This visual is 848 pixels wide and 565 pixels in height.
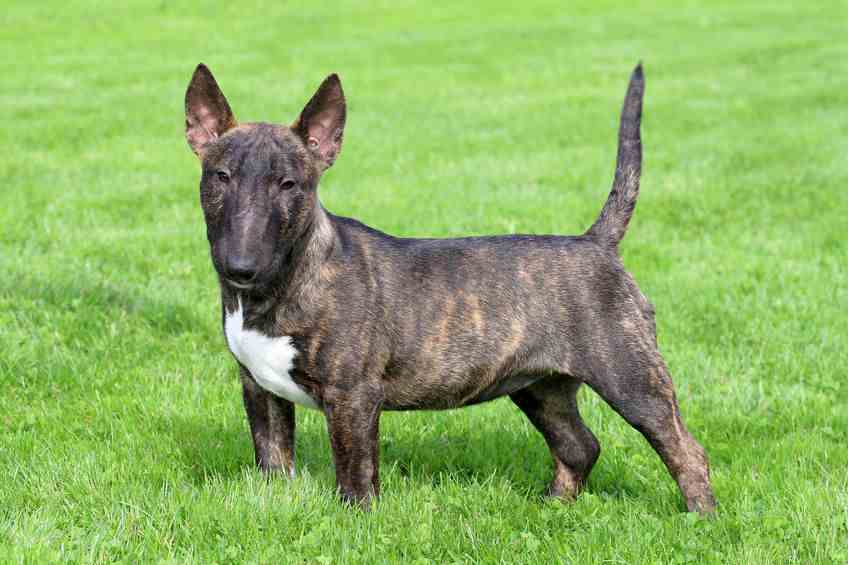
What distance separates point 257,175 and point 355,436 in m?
1.23

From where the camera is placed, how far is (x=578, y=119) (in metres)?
17.0

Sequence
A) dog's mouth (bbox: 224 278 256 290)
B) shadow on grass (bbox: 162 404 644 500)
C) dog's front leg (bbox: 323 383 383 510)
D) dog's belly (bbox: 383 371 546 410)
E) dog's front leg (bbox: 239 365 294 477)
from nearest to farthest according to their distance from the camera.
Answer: dog's mouth (bbox: 224 278 256 290), dog's front leg (bbox: 323 383 383 510), dog's belly (bbox: 383 371 546 410), dog's front leg (bbox: 239 365 294 477), shadow on grass (bbox: 162 404 644 500)

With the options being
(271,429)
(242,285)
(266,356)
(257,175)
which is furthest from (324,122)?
(271,429)

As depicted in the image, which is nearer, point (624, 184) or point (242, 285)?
point (242, 285)

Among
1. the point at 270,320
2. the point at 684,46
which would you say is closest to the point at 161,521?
the point at 270,320

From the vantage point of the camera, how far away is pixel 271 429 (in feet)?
17.0

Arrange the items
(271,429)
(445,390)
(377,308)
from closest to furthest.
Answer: (377,308) → (445,390) → (271,429)

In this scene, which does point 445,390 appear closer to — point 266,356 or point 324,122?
point 266,356

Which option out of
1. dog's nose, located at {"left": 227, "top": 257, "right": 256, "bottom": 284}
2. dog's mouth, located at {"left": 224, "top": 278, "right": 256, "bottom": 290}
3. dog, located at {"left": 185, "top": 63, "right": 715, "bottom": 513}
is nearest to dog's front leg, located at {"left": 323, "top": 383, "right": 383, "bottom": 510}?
dog, located at {"left": 185, "top": 63, "right": 715, "bottom": 513}

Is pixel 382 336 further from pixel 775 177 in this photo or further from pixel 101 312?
pixel 775 177

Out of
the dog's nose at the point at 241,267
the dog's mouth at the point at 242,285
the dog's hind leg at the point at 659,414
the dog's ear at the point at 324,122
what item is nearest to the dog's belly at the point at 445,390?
the dog's hind leg at the point at 659,414

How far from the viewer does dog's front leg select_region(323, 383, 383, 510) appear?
15.3 feet

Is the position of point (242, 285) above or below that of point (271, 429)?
above

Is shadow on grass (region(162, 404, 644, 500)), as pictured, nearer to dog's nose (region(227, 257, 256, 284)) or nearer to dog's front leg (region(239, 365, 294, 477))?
dog's front leg (region(239, 365, 294, 477))
